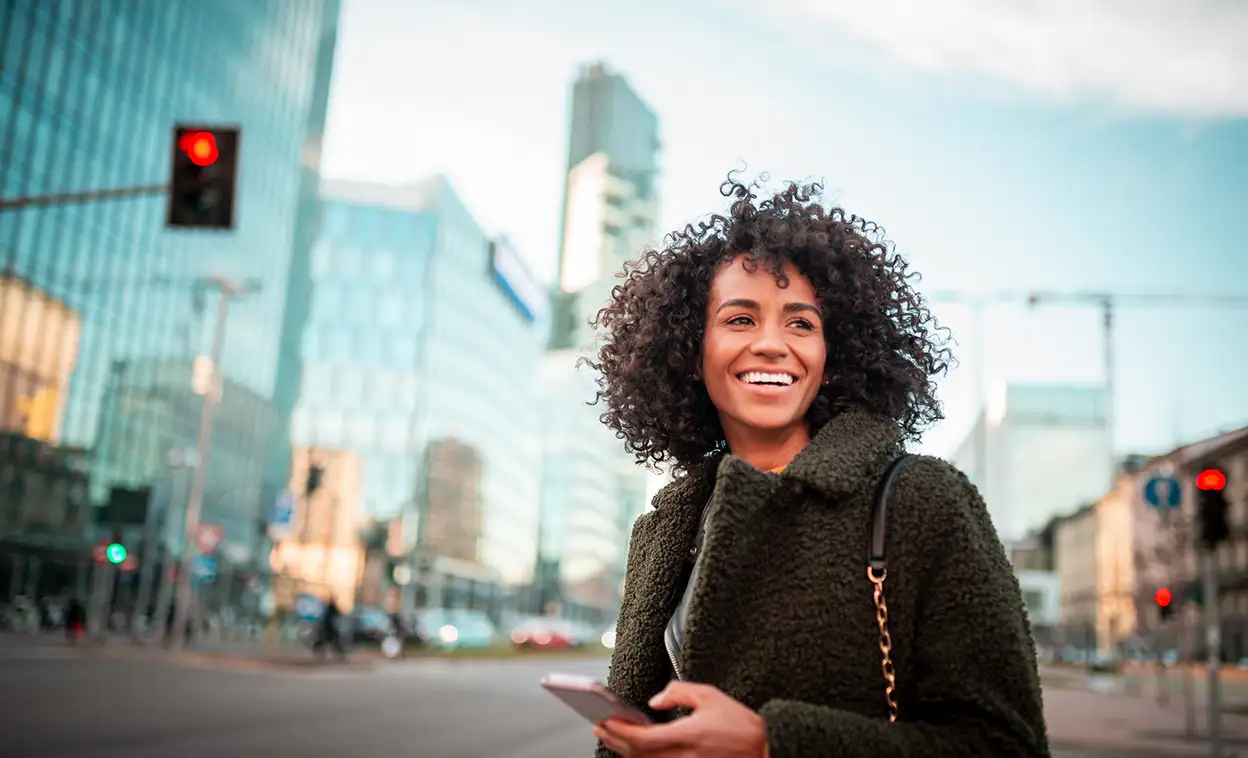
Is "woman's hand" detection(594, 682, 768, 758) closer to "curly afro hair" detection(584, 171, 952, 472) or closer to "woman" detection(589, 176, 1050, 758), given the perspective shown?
"woman" detection(589, 176, 1050, 758)

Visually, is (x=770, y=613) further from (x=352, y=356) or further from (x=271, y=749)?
(x=352, y=356)

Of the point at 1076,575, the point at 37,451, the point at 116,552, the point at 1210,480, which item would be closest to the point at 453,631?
the point at 37,451

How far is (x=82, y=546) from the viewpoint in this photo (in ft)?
138

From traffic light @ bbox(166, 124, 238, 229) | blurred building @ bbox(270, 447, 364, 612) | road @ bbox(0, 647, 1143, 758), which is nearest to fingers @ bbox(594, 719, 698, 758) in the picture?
road @ bbox(0, 647, 1143, 758)

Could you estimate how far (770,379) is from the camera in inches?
93.2

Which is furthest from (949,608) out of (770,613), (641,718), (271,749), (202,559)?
(202,559)

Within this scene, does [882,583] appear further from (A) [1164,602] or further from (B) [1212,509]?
(A) [1164,602]

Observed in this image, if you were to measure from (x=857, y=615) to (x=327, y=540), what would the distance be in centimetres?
7903

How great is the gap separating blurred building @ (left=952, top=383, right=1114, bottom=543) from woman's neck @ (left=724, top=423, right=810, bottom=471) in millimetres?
133674

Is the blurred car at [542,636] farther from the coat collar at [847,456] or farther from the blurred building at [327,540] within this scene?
the coat collar at [847,456]

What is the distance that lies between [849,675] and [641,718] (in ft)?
1.13

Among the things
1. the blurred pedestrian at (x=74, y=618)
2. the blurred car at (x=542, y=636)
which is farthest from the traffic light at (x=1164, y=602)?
the blurred car at (x=542, y=636)

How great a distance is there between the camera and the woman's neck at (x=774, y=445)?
244 centimetres

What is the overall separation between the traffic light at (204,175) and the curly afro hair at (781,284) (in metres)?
9.27
